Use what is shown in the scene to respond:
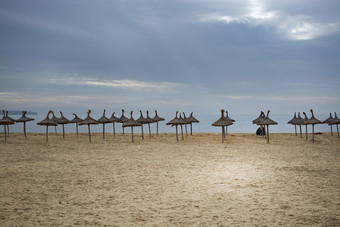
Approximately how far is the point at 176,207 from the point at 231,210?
1451 millimetres

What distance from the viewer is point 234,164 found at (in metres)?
13.4

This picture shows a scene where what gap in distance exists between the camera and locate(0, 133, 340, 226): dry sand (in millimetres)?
6641

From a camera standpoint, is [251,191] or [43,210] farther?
[251,191]

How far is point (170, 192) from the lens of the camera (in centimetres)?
886

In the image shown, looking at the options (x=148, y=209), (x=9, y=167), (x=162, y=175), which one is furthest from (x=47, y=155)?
(x=148, y=209)

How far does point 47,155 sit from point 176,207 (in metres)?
11.8

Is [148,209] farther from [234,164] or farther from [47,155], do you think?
[47,155]

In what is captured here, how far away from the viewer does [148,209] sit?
24.1 ft

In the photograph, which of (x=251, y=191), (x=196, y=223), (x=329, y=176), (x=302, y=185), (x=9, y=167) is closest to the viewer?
(x=196, y=223)

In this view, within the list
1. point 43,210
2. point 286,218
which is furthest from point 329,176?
point 43,210

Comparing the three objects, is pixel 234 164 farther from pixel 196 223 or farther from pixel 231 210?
pixel 196 223

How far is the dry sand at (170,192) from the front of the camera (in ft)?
21.8

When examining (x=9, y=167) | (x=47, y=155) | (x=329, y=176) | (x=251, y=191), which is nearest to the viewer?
(x=251, y=191)

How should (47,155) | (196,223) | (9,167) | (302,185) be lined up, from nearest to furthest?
1. (196,223)
2. (302,185)
3. (9,167)
4. (47,155)
